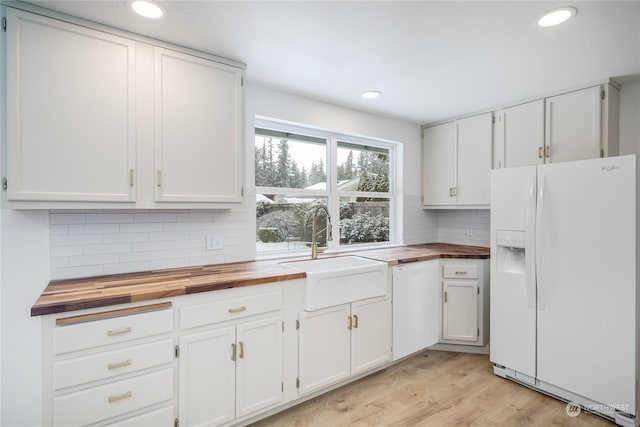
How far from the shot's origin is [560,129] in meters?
2.71

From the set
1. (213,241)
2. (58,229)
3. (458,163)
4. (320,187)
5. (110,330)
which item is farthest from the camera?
(458,163)

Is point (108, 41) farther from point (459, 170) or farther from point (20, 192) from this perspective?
point (459, 170)

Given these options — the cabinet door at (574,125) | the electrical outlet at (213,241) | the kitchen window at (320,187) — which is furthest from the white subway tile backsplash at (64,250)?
the cabinet door at (574,125)

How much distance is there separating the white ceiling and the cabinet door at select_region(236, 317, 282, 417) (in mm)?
1710

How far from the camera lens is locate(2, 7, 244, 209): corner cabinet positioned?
1.58m

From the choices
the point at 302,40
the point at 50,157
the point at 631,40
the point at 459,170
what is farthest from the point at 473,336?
the point at 50,157

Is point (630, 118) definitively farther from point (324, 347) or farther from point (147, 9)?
point (147, 9)

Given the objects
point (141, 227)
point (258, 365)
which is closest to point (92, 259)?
point (141, 227)

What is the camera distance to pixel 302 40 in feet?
6.27

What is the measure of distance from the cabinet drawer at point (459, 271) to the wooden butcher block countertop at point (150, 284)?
160 centimetres

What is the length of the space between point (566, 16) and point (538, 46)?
33 cm

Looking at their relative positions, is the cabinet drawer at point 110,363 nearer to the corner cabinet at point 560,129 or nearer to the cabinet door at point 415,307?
the cabinet door at point 415,307

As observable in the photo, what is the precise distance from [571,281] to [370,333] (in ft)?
4.69

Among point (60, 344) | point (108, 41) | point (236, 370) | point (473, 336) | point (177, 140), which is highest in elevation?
point (108, 41)
